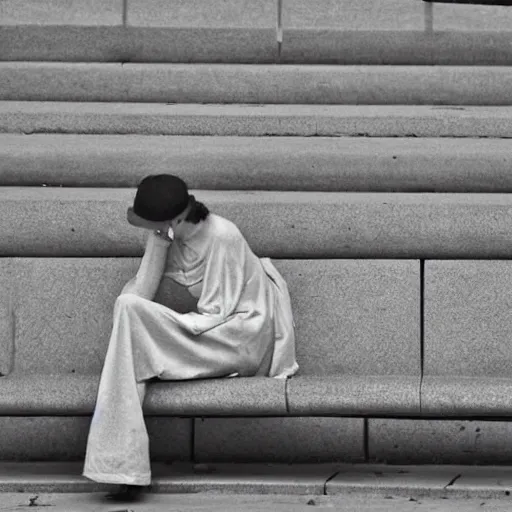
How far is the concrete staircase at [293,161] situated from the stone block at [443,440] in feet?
0.04

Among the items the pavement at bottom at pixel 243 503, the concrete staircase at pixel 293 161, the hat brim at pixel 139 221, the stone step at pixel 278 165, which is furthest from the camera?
the stone step at pixel 278 165

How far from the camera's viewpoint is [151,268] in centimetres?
933

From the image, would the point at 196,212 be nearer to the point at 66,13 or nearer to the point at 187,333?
the point at 187,333

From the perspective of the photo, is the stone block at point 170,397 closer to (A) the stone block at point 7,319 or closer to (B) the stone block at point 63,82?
(A) the stone block at point 7,319

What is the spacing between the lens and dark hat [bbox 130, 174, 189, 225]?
29.4ft

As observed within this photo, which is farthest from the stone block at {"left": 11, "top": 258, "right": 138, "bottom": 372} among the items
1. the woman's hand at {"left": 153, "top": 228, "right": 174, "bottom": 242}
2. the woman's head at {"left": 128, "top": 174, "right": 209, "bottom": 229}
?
the woman's head at {"left": 128, "top": 174, "right": 209, "bottom": 229}

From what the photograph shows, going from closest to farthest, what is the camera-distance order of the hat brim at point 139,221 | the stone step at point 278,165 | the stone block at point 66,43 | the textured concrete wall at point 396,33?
the hat brim at point 139,221, the stone step at point 278,165, the textured concrete wall at point 396,33, the stone block at point 66,43

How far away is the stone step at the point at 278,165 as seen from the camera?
10469 millimetres

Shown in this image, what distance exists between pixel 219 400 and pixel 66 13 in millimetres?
3877

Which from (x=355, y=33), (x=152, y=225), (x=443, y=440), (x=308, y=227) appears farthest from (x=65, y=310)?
(x=355, y=33)

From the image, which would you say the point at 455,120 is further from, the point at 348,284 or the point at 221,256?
the point at 221,256

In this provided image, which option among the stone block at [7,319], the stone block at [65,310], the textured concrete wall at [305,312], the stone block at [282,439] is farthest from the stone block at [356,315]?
the stone block at [7,319]

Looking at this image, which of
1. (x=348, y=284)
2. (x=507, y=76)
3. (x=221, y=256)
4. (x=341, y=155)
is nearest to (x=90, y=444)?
(x=221, y=256)

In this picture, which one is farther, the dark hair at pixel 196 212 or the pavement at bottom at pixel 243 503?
the dark hair at pixel 196 212
